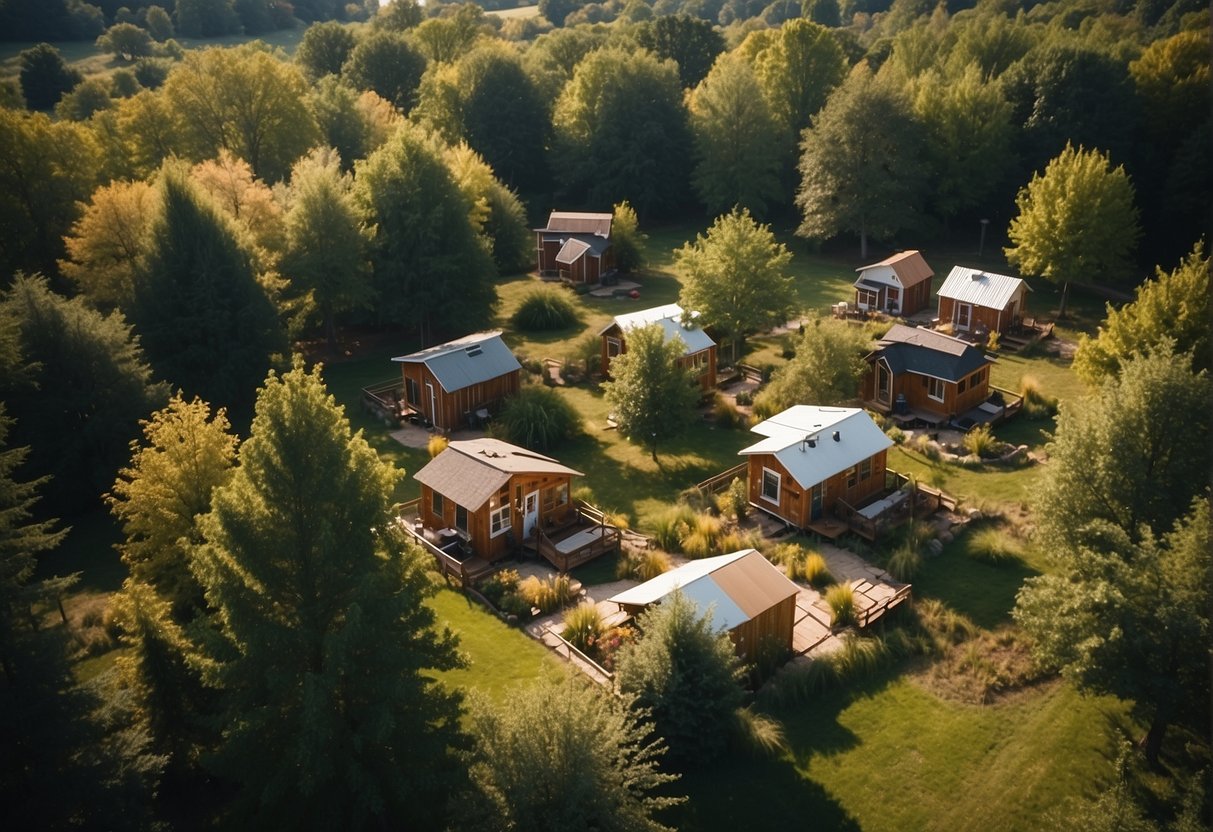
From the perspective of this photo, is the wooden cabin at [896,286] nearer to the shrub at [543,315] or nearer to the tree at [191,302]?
the shrub at [543,315]

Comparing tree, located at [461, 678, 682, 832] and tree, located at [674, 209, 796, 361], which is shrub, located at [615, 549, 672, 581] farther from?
tree, located at [674, 209, 796, 361]

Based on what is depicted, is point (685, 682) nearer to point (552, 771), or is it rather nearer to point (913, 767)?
point (552, 771)

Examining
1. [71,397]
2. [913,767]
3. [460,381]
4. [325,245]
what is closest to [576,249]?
[325,245]

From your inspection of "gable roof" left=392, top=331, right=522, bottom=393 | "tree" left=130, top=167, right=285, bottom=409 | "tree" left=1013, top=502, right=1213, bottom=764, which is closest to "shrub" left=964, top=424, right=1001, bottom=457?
"tree" left=1013, top=502, right=1213, bottom=764

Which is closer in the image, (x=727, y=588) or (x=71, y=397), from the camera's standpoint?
(x=727, y=588)

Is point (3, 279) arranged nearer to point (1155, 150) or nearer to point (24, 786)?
point (24, 786)

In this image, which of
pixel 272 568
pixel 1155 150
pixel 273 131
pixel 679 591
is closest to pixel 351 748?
pixel 272 568
